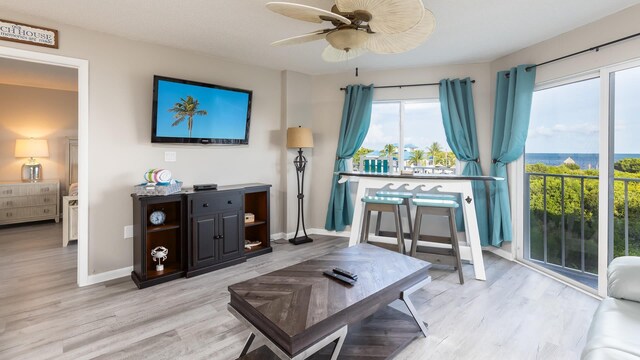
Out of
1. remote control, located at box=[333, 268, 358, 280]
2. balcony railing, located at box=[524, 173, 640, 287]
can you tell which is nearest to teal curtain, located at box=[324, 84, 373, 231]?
balcony railing, located at box=[524, 173, 640, 287]

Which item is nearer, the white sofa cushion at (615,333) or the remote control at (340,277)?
the white sofa cushion at (615,333)

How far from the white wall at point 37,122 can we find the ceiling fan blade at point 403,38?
19.9 feet

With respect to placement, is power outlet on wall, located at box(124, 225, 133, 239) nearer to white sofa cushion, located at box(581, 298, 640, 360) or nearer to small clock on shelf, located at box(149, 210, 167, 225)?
small clock on shelf, located at box(149, 210, 167, 225)

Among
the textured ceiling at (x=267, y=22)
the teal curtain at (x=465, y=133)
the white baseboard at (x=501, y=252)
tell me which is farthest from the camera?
the teal curtain at (x=465, y=133)

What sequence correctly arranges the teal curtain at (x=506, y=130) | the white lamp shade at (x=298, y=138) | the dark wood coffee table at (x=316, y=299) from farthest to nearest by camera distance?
the white lamp shade at (x=298, y=138), the teal curtain at (x=506, y=130), the dark wood coffee table at (x=316, y=299)

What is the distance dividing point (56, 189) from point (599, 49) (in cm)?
767

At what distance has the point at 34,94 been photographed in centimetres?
514

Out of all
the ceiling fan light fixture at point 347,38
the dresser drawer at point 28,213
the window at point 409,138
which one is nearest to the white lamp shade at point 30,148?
the dresser drawer at point 28,213

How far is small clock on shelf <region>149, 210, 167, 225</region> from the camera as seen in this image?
2902mm

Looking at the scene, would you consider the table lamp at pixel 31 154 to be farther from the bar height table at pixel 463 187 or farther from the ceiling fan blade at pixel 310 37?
the bar height table at pixel 463 187

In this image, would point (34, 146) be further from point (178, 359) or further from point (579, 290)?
point (579, 290)

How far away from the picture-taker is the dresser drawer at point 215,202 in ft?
9.82

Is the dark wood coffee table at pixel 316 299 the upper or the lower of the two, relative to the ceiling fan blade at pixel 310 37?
lower

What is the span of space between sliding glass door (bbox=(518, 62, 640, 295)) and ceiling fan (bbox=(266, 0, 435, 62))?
1933 millimetres
